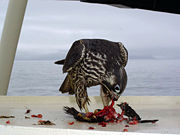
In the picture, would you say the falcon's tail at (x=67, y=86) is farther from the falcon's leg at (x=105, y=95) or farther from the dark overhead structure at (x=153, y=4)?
the dark overhead structure at (x=153, y=4)

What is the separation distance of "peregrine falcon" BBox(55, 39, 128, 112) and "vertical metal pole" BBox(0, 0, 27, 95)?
107 centimetres

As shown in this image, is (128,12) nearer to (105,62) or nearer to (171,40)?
(171,40)

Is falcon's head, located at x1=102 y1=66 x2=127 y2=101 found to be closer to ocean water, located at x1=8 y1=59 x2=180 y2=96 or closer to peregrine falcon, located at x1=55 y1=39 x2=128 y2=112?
peregrine falcon, located at x1=55 y1=39 x2=128 y2=112

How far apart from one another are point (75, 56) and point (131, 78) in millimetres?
1307

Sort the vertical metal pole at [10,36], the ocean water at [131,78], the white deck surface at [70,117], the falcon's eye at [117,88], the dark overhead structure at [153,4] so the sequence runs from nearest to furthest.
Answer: the white deck surface at [70,117] → the falcon's eye at [117,88] → the dark overhead structure at [153,4] → the vertical metal pole at [10,36] → the ocean water at [131,78]

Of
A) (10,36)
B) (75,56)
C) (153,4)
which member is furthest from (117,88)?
(10,36)

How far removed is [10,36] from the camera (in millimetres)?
2064

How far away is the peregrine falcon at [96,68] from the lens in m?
1.06

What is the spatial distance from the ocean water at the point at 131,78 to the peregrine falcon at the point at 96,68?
1.19 meters

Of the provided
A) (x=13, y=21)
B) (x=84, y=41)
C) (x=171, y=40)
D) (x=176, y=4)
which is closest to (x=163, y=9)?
(x=176, y=4)

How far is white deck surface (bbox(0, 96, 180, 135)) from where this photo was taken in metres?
0.91

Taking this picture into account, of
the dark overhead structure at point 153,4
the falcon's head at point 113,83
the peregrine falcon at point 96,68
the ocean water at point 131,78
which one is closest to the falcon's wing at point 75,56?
the peregrine falcon at point 96,68

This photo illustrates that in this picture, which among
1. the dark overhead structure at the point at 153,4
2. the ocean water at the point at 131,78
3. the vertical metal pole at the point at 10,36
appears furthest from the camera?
the ocean water at the point at 131,78

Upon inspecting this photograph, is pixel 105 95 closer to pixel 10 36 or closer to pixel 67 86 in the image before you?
pixel 67 86
